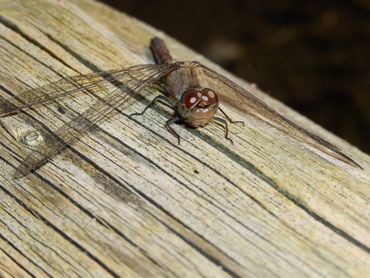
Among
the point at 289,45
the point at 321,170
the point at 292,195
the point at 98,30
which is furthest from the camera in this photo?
the point at 289,45

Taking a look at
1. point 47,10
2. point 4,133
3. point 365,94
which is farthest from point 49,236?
point 365,94

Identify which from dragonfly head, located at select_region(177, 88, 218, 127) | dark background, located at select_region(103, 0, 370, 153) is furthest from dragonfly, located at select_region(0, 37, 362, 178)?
dark background, located at select_region(103, 0, 370, 153)

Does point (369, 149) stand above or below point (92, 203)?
above

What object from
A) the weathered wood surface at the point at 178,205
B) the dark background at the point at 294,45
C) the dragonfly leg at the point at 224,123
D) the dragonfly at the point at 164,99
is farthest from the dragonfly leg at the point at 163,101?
the dark background at the point at 294,45

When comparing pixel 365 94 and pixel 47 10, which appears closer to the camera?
pixel 47 10

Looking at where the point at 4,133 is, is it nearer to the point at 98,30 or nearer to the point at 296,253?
the point at 98,30
